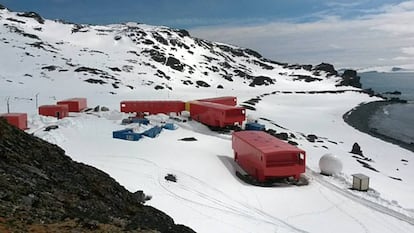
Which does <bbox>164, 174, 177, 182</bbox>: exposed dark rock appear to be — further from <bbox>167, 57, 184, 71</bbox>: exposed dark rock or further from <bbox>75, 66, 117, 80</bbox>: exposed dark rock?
<bbox>167, 57, 184, 71</bbox>: exposed dark rock

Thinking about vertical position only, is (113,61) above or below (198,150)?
above

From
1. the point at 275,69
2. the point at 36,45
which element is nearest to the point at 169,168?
the point at 36,45

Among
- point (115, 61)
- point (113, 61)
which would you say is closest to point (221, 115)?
point (113, 61)

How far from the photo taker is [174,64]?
4515 inches

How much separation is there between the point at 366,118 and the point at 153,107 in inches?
1877

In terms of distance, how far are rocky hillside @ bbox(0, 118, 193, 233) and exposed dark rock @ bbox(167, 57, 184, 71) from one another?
106m

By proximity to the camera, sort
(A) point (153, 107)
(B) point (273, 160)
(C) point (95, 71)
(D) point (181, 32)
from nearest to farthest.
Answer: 1. (B) point (273, 160)
2. (A) point (153, 107)
3. (C) point (95, 71)
4. (D) point (181, 32)

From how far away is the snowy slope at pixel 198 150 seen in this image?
17.3 metres

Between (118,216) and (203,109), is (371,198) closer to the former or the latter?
(118,216)

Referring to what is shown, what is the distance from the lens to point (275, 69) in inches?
6693

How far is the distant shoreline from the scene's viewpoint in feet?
174

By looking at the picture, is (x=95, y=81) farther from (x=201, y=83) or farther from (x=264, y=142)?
(x=264, y=142)

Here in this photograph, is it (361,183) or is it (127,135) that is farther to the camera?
(127,135)

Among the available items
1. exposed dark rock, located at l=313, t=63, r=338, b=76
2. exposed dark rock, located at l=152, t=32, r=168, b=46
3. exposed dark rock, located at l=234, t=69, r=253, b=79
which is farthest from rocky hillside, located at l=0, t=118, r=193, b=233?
exposed dark rock, located at l=313, t=63, r=338, b=76
